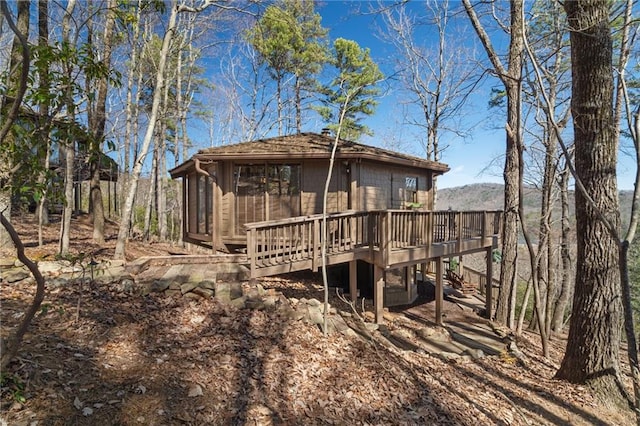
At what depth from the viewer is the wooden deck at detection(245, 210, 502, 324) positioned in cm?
630

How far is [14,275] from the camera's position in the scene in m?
4.71

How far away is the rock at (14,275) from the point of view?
15.2 ft

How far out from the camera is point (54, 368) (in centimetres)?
290

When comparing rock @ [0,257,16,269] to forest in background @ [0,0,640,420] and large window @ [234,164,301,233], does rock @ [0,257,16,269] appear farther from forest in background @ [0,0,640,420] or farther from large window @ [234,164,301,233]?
large window @ [234,164,301,233]

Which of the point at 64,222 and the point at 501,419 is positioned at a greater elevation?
the point at 64,222

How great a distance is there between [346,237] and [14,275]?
5.80m

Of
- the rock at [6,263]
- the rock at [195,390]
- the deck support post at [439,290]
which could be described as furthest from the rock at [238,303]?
the deck support post at [439,290]

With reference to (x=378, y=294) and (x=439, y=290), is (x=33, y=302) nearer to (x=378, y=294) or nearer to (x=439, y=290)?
(x=378, y=294)

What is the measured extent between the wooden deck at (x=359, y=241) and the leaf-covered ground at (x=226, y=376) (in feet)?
4.54

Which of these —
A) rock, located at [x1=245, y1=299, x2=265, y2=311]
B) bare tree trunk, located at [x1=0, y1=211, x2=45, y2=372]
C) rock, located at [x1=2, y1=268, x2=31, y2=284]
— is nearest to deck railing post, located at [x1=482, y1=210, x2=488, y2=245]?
rock, located at [x1=245, y1=299, x2=265, y2=311]

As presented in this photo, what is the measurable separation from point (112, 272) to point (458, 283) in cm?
1331

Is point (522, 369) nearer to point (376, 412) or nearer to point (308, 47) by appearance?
point (376, 412)

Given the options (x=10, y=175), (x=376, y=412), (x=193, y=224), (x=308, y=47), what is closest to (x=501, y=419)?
(x=376, y=412)

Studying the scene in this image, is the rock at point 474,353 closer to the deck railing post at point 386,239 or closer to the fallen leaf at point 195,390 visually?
the deck railing post at point 386,239
